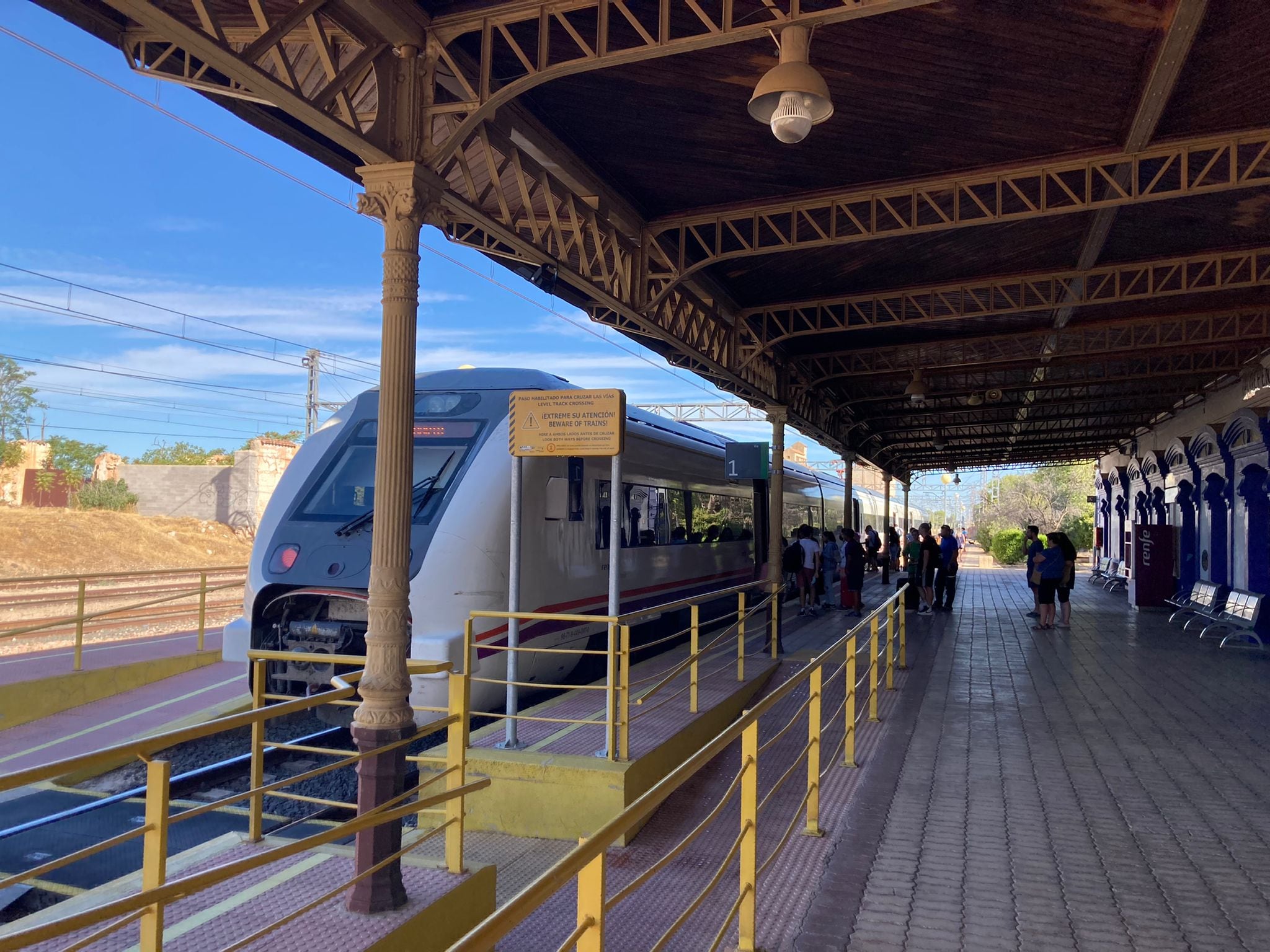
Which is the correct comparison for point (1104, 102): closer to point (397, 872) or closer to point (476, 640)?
point (476, 640)

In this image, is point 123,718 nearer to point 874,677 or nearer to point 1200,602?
point 874,677

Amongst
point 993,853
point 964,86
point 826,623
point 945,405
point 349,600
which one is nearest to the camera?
point 993,853

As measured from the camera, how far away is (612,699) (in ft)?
20.3

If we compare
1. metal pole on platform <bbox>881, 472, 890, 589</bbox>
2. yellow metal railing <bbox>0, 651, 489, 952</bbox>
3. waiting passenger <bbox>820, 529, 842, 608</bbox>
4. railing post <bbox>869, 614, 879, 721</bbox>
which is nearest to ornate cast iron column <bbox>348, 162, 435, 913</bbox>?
yellow metal railing <bbox>0, 651, 489, 952</bbox>

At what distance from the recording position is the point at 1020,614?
17.4m

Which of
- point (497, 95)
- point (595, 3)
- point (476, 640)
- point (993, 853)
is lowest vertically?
point (993, 853)

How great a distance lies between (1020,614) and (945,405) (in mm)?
5931

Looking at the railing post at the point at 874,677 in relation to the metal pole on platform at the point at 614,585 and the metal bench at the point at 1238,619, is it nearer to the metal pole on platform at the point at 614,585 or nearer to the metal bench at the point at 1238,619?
the metal pole on platform at the point at 614,585

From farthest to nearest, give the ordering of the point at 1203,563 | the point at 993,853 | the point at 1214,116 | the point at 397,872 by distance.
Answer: the point at 1203,563 → the point at 1214,116 → the point at 993,853 → the point at 397,872

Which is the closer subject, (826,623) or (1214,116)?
(1214,116)

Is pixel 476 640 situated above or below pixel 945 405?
below

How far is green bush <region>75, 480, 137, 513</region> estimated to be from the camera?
32.8 metres

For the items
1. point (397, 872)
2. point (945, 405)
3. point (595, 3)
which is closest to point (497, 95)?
point (595, 3)

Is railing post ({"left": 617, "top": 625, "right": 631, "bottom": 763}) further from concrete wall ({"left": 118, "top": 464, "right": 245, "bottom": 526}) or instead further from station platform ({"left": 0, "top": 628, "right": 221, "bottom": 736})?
concrete wall ({"left": 118, "top": 464, "right": 245, "bottom": 526})
